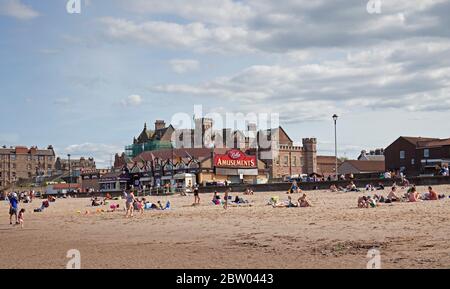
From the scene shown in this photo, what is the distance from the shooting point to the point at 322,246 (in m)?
14.4

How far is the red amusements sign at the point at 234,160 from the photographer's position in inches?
3319

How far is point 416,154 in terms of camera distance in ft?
246

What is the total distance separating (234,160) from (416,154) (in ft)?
85.8

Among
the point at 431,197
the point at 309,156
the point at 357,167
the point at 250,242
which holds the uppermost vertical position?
the point at 309,156

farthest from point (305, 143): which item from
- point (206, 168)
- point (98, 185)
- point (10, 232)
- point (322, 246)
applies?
point (322, 246)

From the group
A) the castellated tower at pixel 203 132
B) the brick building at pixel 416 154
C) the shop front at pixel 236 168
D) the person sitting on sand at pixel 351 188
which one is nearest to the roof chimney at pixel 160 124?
the castellated tower at pixel 203 132

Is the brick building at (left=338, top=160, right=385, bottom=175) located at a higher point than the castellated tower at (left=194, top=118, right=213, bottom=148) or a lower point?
lower

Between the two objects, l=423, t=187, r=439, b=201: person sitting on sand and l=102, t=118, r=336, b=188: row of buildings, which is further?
l=102, t=118, r=336, b=188: row of buildings

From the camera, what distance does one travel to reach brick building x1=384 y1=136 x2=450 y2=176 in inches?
2776

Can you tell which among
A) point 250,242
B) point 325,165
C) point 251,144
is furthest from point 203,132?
point 250,242

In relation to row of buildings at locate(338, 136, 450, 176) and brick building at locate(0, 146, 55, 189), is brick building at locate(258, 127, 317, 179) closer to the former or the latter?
row of buildings at locate(338, 136, 450, 176)

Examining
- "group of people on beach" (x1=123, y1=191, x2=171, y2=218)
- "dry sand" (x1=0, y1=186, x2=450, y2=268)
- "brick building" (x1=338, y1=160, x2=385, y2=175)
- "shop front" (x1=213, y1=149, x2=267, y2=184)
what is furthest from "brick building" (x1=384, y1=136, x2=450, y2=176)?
"dry sand" (x1=0, y1=186, x2=450, y2=268)

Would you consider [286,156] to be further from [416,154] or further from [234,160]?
[416,154]

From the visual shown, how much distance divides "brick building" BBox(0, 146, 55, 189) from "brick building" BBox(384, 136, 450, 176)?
314 ft
